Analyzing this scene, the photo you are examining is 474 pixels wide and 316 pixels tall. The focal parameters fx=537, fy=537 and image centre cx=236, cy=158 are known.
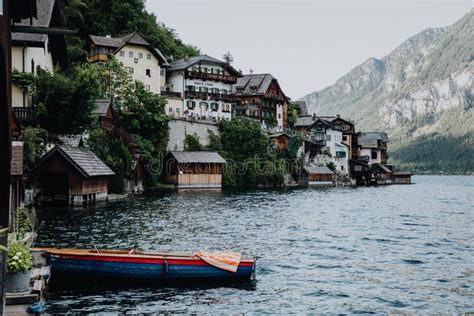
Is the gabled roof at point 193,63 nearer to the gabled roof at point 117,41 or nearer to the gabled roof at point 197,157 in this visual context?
the gabled roof at point 117,41

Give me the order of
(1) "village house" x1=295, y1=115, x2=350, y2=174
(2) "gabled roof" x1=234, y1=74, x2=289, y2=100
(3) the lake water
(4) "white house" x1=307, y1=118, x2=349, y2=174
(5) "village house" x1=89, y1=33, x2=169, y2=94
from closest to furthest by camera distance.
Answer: (3) the lake water
(5) "village house" x1=89, y1=33, x2=169, y2=94
(2) "gabled roof" x1=234, y1=74, x2=289, y2=100
(1) "village house" x1=295, y1=115, x2=350, y2=174
(4) "white house" x1=307, y1=118, x2=349, y2=174

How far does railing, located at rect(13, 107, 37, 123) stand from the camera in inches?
1982

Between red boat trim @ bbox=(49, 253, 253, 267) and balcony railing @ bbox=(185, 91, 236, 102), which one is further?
balcony railing @ bbox=(185, 91, 236, 102)

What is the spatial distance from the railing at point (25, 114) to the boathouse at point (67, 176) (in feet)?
15.3

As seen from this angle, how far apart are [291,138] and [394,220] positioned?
2592 inches

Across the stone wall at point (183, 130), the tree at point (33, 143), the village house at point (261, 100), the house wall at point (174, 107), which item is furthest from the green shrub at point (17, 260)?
the village house at point (261, 100)

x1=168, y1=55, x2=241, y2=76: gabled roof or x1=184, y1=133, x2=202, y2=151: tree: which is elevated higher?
x1=168, y1=55, x2=241, y2=76: gabled roof

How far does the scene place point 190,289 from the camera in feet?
68.8

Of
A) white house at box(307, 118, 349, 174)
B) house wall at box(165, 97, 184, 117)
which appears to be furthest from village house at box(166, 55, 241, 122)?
white house at box(307, 118, 349, 174)

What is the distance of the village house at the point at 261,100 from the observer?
4454 inches

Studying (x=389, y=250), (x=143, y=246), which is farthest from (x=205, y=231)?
(x=389, y=250)

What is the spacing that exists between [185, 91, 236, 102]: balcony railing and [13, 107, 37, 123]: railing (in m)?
47.9

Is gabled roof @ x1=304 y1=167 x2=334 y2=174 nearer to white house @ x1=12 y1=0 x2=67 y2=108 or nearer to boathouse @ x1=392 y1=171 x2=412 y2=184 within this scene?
boathouse @ x1=392 y1=171 x2=412 y2=184

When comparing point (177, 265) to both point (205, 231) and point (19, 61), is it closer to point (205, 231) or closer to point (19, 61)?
point (205, 231)
